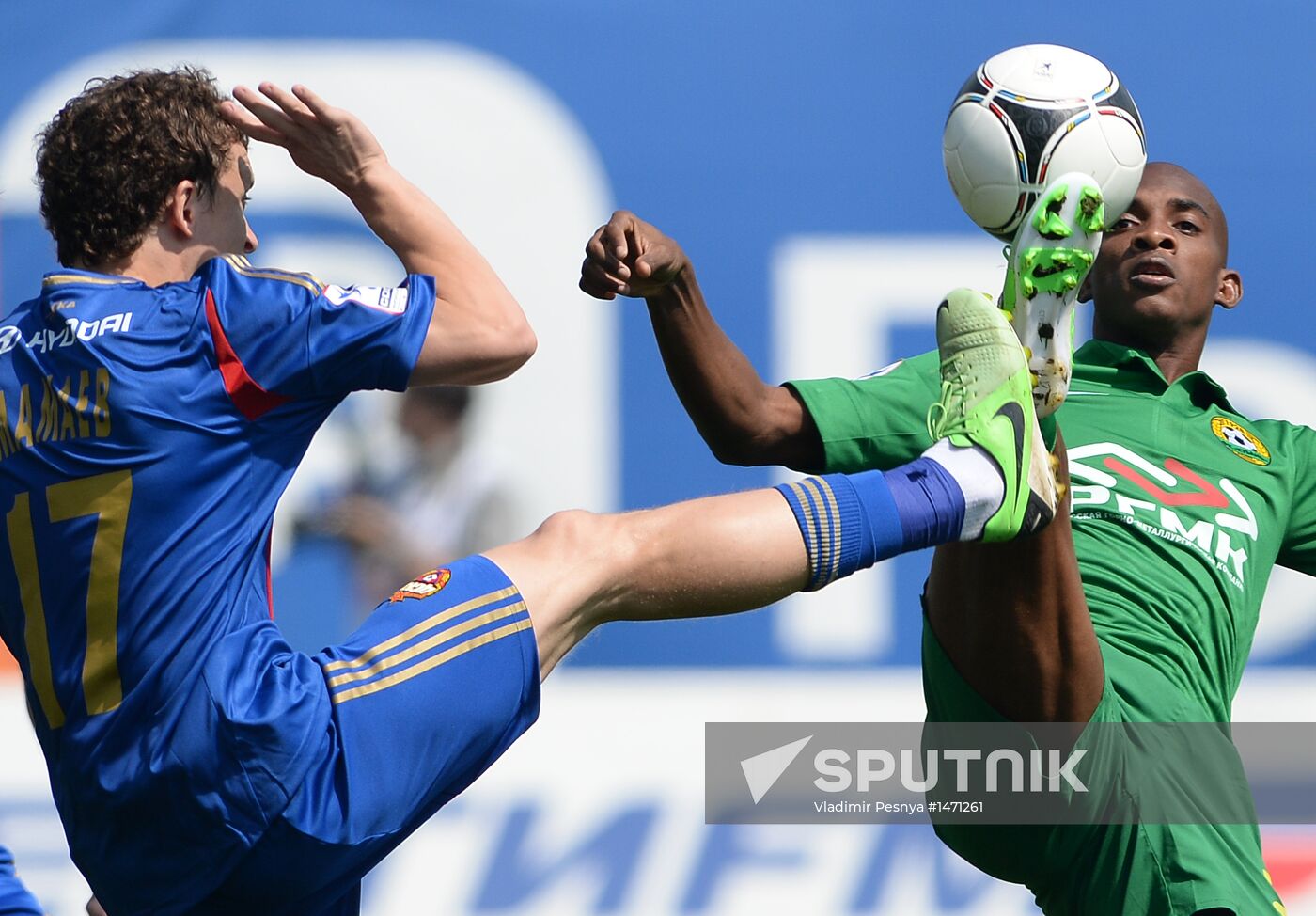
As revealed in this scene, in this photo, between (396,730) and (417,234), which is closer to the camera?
(396,730)

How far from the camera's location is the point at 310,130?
9.18 feet

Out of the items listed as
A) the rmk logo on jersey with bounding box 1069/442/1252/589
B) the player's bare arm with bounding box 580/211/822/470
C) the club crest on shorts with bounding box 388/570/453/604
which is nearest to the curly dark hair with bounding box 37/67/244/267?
the club crest on shorts with bounding box 388/570/453/604

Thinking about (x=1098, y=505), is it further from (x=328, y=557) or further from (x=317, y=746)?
(x=328, y=557)

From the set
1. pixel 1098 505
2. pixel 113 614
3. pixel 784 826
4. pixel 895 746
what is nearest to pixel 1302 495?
pixel 1098 505

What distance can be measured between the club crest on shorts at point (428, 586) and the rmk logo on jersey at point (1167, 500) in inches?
57.6

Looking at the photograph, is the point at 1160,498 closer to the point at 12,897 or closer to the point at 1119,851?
the point at 1119,851

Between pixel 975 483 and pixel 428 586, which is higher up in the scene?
pixel 975 483

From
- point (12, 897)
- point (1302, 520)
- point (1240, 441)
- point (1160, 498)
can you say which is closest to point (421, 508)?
point (12, 897)

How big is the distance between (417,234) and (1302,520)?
2.04m

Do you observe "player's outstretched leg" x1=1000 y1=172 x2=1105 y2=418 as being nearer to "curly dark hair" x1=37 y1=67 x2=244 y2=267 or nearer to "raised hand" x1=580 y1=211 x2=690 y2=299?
"raised hand" x1=580 y1=211 x2=690 y2=299

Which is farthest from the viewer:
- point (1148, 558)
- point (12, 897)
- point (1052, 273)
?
point (1148, 558)

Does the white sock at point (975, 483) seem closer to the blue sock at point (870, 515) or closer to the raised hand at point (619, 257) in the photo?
the blue sock at point (870, 515)

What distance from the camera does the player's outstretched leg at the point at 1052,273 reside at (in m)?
2.99

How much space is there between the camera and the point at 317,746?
8.05 ft
